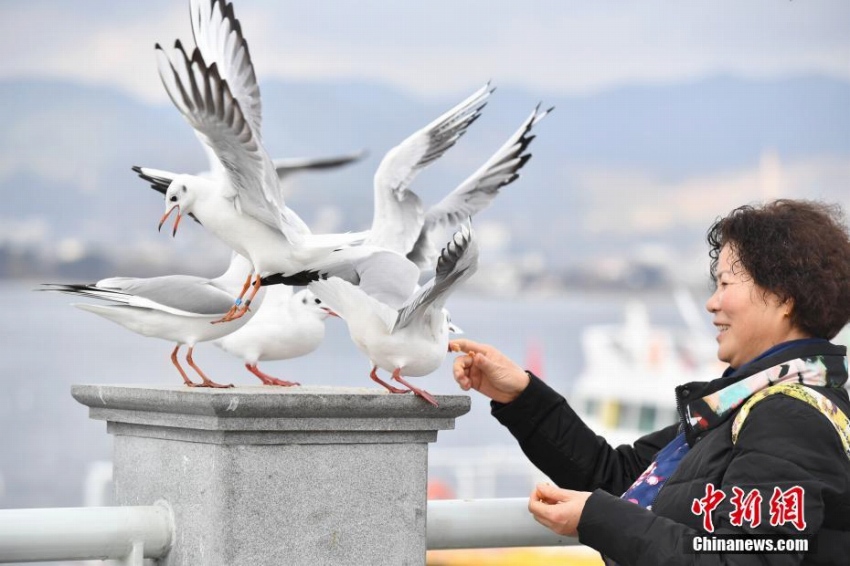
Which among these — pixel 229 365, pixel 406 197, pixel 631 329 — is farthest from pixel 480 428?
pixel 406 197

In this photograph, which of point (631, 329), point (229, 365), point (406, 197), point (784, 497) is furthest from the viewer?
point (229, 365)

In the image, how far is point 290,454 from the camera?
266 centimetres

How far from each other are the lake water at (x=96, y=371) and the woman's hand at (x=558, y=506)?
71.3 feet

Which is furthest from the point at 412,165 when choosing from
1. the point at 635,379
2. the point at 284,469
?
the point at 635,379

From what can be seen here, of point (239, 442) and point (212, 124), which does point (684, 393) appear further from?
point (212, 124)

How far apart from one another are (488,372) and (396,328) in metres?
0.31

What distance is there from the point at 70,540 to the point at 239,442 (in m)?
0.41

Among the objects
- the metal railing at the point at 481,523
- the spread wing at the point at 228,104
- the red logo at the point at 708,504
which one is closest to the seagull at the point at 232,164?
the spread wing at the point at 228,104

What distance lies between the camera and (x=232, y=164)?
3.08 meters

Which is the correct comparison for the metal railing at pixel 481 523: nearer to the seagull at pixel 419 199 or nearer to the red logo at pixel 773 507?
the red logo at pixel 773 507

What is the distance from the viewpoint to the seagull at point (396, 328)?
2971 mm

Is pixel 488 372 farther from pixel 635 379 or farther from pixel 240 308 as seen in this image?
pixel 635 379

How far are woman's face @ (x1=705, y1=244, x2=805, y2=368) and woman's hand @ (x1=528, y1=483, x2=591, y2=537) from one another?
0.44m

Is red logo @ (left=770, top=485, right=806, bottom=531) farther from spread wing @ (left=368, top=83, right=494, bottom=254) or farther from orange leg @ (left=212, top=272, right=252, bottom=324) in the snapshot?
spread wing @ (left=368, top=83, right=494, bottom=254)
